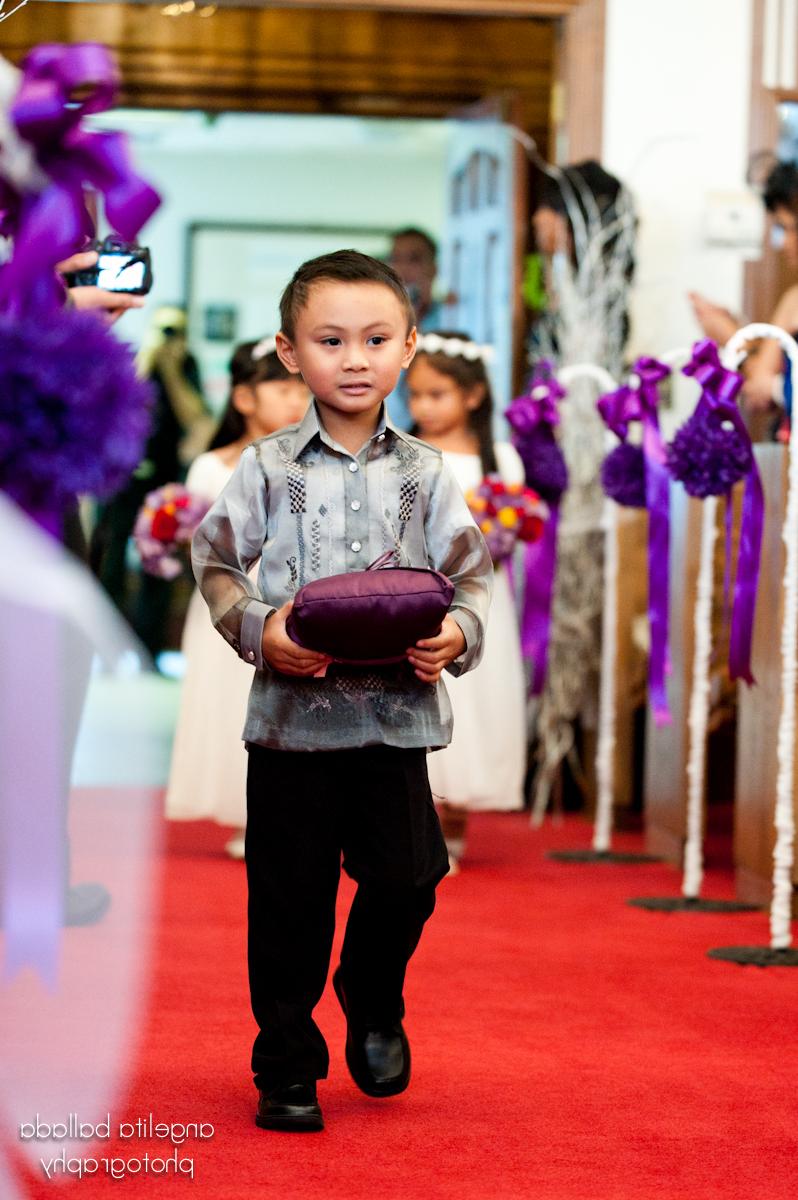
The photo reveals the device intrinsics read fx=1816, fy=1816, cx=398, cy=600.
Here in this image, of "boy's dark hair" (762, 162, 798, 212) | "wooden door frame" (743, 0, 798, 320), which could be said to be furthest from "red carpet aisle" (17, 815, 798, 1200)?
"wooden door frame" (743, 0, 798, 320)

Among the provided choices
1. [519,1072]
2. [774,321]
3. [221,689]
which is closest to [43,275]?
[519,1072]

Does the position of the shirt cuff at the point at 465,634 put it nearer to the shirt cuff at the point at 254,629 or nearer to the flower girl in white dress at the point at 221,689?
the shirt cuff at the point at 254,629

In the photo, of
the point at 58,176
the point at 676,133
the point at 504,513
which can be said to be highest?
the point at 676,133

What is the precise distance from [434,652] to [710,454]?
1848 millimetres

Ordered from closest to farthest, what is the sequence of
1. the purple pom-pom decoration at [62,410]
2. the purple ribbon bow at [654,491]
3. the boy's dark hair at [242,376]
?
the purple pom-pom decoration at [62,410]
the purple ribbon bow at [654,491]
the boy's dark hair at [242,376]

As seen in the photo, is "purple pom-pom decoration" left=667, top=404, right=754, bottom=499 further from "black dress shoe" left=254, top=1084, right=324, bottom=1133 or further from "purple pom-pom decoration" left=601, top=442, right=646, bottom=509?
"black dress shoe" left=254, top=1084, right=324, bottom=1133

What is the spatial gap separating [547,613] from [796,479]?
1.46 meters

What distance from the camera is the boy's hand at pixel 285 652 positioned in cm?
215

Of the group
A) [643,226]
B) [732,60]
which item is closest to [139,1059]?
[643,226]

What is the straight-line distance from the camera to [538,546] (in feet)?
16.7

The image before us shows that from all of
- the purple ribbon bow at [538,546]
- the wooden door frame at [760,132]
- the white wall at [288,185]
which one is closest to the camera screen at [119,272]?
the purple ribbon bow at [538,546]

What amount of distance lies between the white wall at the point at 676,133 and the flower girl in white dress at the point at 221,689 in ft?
6.20

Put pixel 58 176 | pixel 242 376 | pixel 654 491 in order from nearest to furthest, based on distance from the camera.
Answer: pixel 58 176, pixel 654 491, pixel 242 376

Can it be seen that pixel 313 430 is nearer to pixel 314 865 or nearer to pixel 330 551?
pixel 330 551
